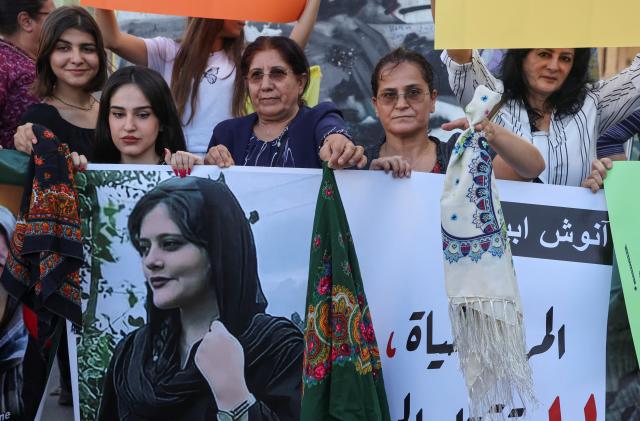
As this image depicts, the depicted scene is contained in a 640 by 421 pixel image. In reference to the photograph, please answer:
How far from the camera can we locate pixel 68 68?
4.35m

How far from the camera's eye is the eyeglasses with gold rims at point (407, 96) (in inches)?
159

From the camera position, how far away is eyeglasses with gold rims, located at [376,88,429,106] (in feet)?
13.3

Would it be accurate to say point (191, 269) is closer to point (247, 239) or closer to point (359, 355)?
point (247, 239)

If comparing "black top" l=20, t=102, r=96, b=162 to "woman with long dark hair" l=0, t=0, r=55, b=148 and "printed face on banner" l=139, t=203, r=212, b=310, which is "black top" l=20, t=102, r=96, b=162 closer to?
"woman with long dark hair" l=0, t=0, r=55, b=148

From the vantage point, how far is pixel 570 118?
13.3ft

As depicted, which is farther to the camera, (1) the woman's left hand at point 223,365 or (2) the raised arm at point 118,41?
(2) the raised arm at point 118,41

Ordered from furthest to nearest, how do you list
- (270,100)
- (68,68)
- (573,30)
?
1. (68,68)
2. (270,100)
3. (573,30)

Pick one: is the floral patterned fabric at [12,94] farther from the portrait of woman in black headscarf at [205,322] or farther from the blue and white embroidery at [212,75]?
the portrait of woman in black headscarf at [205,322]

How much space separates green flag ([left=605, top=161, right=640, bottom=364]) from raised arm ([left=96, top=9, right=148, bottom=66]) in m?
2.19

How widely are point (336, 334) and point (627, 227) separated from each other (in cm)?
104

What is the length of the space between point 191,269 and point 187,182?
0.30m

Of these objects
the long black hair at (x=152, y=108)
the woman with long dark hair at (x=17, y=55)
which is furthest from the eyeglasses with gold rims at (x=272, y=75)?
the woman with long dark hair at (x=17, y=55)

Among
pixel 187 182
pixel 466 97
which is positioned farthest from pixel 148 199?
pixel 466 97

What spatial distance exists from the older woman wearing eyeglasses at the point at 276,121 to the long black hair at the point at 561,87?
0.67 m
